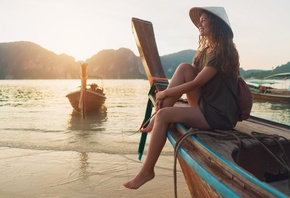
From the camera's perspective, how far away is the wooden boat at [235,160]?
1.60 m

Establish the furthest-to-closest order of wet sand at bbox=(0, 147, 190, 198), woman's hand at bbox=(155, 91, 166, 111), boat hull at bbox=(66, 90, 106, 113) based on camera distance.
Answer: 1. boat hull at bbox=(66, 90, 106, 113)
2. wet sand at bbox=(0, 147, 190, 198)
3. woman's hand at bbox=(155, 91, 166, 111)

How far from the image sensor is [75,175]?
5227 millimetres

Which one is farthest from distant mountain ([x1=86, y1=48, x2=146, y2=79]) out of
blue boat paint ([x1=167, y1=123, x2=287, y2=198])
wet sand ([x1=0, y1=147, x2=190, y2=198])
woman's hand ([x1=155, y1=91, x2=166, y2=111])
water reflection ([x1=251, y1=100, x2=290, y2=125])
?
blue boat paint ([x1=167, y1=123, x2=287, y2=198])

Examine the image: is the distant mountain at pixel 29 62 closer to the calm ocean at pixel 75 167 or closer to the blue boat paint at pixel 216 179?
the calm ocean at pixel 75 167

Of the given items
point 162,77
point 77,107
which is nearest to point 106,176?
point 162,77

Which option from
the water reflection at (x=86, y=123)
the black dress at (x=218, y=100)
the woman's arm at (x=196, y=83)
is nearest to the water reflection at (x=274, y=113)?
the water reflection at (x=86, y=123)

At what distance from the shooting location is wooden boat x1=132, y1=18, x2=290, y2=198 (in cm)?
160

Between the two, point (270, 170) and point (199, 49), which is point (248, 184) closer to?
point (270, 170)

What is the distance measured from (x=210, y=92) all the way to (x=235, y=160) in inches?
30.1

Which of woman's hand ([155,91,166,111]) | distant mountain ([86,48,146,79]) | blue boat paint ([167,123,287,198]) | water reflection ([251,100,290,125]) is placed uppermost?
distant mountain ([86,48,146,79])

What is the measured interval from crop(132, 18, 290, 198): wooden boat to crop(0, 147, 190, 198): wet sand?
1.94 metres

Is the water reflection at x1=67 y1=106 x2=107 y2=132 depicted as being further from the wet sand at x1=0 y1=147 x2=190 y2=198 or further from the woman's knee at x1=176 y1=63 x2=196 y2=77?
the woman's knee at x1=176 y1=63 x2=196 y2=77

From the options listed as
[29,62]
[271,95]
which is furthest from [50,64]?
[271,95]

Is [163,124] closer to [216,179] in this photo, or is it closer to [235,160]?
[235,160]
